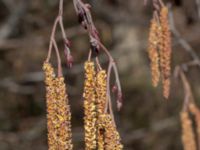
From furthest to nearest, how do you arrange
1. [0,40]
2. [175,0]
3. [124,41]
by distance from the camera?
[124,41], [0,40], [175,0]

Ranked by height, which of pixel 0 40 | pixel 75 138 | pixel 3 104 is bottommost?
pixel 75 138

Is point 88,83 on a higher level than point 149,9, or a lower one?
lower

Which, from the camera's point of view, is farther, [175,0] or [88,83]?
[175,0]

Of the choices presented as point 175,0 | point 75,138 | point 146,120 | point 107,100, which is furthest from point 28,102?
point 107,100

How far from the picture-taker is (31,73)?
6.02 meters

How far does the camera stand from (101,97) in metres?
1.37

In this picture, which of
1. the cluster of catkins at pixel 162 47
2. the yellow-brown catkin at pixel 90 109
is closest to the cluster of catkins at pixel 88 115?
the yellow-brown catkin at pixel 90 109

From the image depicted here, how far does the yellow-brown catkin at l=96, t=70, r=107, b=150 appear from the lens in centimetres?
135

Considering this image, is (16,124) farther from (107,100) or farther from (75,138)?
(107,100)

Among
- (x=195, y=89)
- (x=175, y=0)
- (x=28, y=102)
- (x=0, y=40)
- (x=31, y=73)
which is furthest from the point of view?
(x=195, y=89)

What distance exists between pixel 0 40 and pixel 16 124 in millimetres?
1571

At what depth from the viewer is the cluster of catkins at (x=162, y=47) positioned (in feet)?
5.70

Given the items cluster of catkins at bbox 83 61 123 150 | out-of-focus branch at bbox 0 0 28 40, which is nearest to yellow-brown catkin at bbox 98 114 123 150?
cluster of catkins at bbox 83 61 123 150

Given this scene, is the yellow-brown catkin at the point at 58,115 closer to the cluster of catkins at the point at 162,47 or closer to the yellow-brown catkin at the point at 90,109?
the yellow-brown catkin at the point at 90,109
